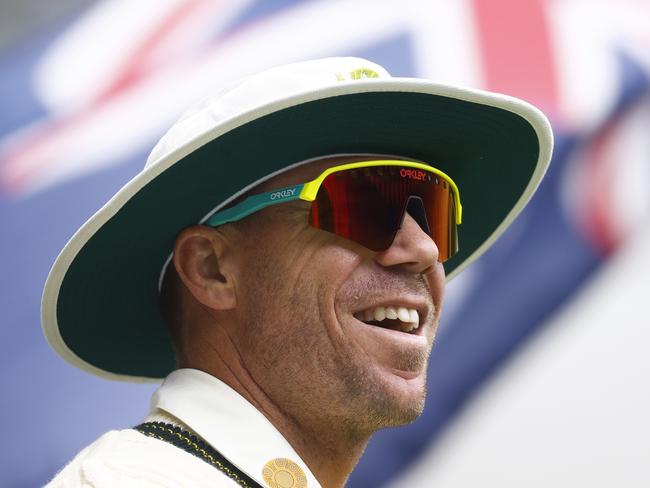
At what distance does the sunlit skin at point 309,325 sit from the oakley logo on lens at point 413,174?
0.08 m

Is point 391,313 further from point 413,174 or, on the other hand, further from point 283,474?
point 283,474

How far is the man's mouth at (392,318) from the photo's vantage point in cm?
202

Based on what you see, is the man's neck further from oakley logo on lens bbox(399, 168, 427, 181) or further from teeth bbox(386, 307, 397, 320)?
oakley logo on lens bbox(399, 168, 427, 181)

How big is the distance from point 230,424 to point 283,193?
1.40 feet

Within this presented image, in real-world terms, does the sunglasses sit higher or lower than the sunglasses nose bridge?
higher

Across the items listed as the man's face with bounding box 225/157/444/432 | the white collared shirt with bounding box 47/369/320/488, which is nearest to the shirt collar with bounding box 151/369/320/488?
the white collared shirt with bounding box 47/369/320/488

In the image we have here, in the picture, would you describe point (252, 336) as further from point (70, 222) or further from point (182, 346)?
point (70, 222)

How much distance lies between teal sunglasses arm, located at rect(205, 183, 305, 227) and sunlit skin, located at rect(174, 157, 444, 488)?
2 cm

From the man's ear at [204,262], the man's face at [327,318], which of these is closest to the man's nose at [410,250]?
the man's face at [327,318]

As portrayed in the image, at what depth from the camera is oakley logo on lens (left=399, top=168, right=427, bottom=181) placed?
81.0 inches

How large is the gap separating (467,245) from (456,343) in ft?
5.27

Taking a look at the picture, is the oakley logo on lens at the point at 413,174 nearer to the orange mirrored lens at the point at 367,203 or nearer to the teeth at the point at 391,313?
the orange mirrored lens at the point at 367,203

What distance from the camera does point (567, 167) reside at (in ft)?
13.5

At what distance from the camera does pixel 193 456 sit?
174cm
